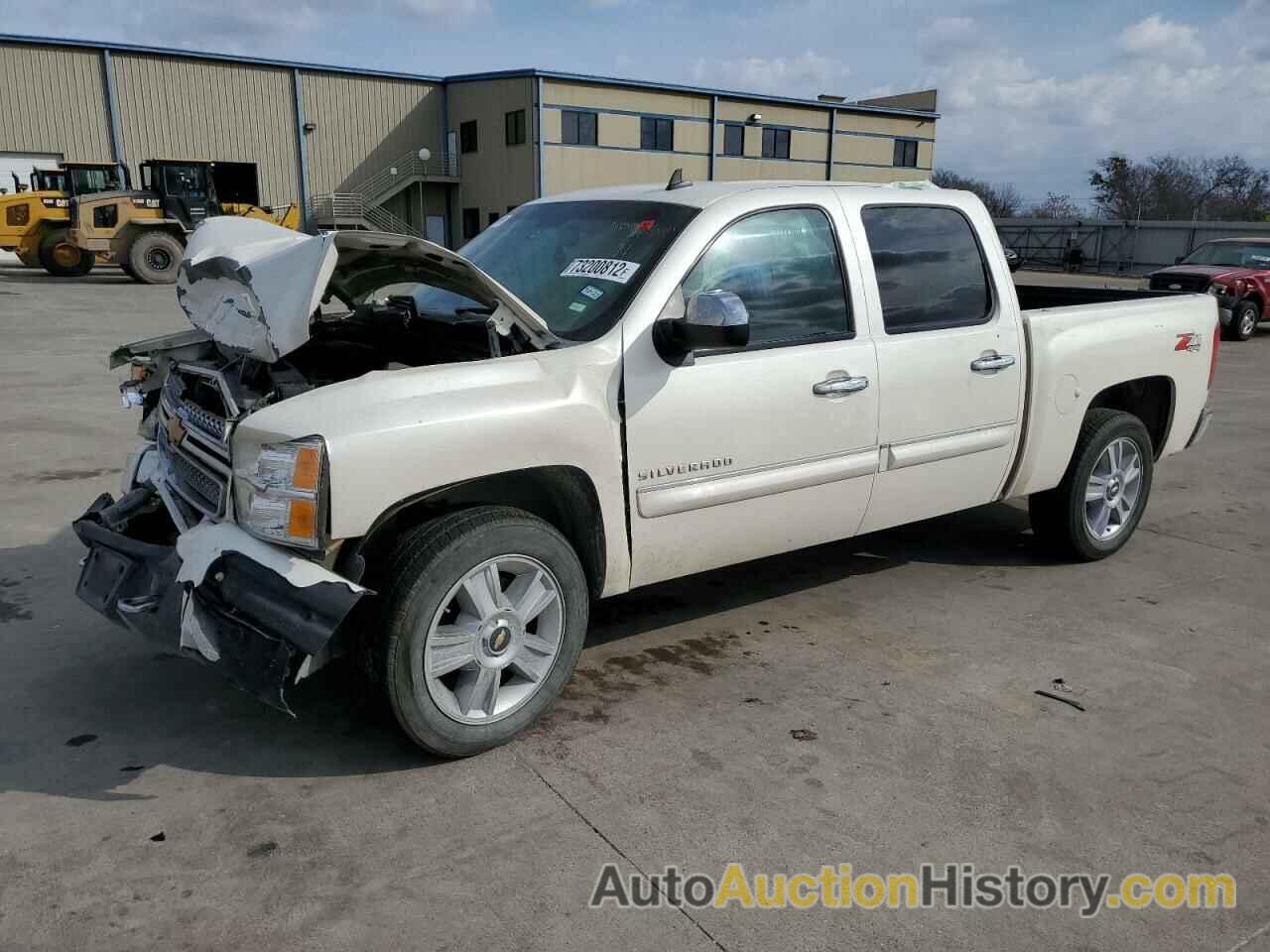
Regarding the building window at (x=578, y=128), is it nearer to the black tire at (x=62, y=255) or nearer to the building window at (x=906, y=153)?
the building window at (x=906, y=153)

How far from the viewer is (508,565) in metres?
3.33

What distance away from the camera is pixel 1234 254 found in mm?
18141

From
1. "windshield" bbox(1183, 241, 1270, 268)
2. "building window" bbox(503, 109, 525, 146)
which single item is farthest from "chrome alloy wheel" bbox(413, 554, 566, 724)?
"building window" bbox(503, 109, 525, 146)

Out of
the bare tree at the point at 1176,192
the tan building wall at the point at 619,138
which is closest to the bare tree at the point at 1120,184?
the bare tree at the point at 1176,192

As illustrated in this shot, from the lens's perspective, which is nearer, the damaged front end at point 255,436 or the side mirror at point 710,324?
the damaged front end at point 255,436

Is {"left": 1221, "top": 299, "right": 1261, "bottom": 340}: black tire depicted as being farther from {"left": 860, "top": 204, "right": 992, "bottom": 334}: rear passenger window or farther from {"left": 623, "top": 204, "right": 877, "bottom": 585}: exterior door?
{"left": 623, "top": 204, "right": 877, "bottom": 585}: exterior door

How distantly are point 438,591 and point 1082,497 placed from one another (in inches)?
144

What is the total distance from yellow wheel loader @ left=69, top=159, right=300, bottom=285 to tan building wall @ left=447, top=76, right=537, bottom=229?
14.6 metres

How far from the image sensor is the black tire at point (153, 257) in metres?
24.4

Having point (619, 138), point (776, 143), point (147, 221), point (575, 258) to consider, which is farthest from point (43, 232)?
point (776, 143)

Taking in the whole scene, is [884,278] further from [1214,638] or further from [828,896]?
[828,896]

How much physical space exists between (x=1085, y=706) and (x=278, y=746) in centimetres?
297

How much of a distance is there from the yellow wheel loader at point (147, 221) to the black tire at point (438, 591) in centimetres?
2385

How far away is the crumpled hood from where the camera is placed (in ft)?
10.7
